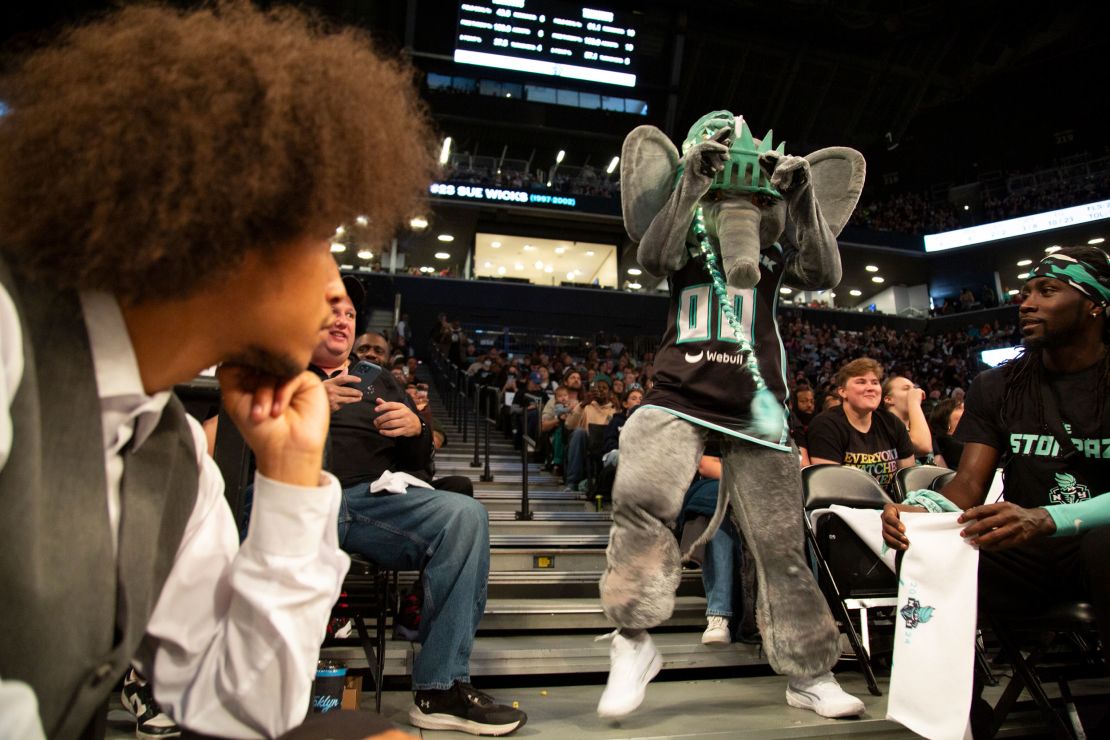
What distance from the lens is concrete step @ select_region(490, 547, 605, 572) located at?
13.1ft

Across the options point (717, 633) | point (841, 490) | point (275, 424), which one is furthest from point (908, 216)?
point (275, 424)

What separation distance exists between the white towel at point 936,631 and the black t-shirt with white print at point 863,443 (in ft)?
6.36

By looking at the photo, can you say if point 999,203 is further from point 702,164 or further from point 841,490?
point 702,164

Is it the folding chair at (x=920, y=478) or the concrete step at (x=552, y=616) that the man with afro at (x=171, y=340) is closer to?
the concrete step at (x=552, y=616)

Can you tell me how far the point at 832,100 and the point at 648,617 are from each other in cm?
3063

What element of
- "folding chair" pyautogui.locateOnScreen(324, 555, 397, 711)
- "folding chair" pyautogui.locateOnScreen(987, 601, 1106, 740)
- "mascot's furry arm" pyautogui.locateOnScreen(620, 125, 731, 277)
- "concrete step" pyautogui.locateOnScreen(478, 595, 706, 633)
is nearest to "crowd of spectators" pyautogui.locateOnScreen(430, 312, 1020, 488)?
"mascot's furry arm" pyautogui.locateOnScreen(620, 125, 731, 277)

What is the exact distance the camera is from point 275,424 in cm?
95

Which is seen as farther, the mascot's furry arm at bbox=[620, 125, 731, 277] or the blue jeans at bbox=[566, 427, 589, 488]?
the blue jeans at bbox=[566, 427, 589, 488]

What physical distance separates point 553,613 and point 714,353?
64.1 inches

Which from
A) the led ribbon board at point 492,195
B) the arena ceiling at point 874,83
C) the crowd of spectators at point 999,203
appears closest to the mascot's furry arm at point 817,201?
the led ribbon board at point 492,195

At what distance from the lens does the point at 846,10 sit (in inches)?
984

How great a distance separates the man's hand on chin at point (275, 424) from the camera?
94 centimetres

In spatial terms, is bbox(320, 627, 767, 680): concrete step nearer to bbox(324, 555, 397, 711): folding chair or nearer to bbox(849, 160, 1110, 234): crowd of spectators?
bbox(324, 555, 397, 711): folding chair

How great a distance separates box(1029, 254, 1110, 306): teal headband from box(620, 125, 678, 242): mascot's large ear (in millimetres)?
1276
